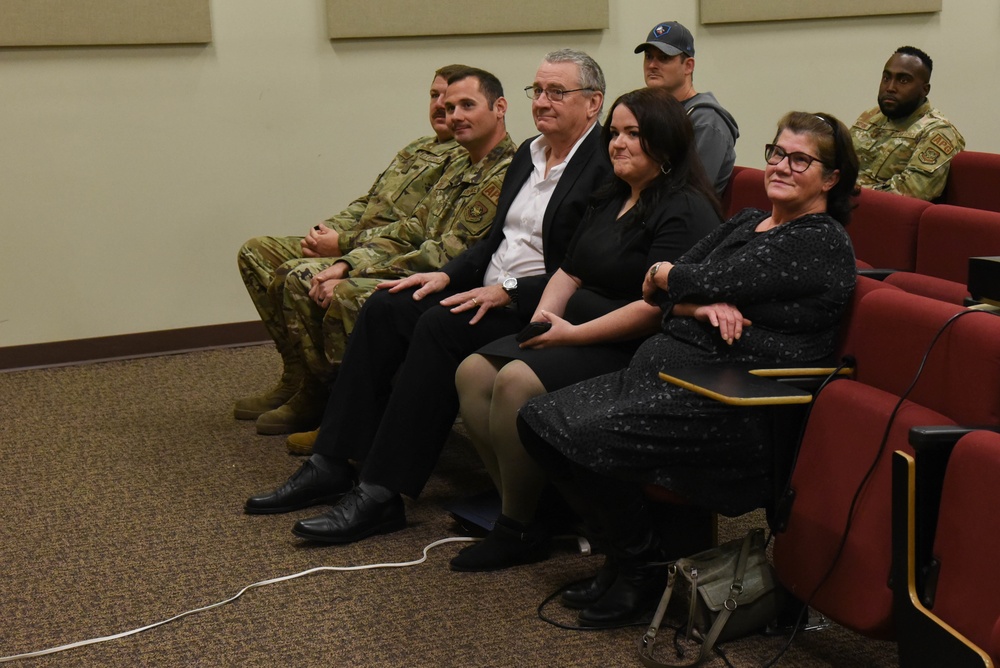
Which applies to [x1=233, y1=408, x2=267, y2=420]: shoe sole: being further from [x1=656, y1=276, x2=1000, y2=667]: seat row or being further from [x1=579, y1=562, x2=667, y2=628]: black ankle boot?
[x1=656, y1=276, x2=1000, y2=667]: seat row

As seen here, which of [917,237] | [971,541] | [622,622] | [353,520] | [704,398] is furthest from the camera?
[917,237]

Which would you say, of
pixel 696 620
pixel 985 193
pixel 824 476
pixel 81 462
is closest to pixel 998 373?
pixel 824 476

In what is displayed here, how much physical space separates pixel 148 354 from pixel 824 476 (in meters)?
3.43

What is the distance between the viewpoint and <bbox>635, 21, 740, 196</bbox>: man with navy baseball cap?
3.67 meters

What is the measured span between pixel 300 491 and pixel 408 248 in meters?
0.99

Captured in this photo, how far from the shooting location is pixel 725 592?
2.28 metres

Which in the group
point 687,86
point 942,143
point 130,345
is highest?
point 687,86

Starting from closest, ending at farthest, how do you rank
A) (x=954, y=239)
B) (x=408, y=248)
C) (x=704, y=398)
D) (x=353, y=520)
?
1. (x=704, y=398)
2. (x=353, y=520)
3. (x=954, y=239)
4. (x=408, y=248)

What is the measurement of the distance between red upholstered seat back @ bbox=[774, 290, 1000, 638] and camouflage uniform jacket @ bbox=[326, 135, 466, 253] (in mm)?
1951

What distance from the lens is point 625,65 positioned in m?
5.30

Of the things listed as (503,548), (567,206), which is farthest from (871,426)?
(567,206)

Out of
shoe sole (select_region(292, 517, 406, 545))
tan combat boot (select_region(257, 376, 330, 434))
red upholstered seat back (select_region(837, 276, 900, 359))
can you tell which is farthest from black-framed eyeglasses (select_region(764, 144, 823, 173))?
tan combat boot (select_region(257, 376, 330, 434))

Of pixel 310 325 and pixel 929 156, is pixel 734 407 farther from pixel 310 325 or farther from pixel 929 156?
pixel 929 156

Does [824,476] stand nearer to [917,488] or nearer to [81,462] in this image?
[917,488]
